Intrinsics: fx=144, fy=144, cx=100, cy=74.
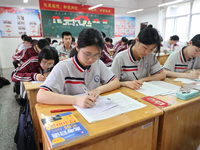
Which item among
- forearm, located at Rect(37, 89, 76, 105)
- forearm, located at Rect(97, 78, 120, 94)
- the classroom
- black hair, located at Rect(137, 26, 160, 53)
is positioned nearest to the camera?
the classroom

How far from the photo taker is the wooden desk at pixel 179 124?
956mm

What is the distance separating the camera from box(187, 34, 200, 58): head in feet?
5.42

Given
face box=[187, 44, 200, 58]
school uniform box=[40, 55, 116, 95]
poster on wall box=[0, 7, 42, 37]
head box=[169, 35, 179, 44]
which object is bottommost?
school uniform box=[40, 55, 116, 95]

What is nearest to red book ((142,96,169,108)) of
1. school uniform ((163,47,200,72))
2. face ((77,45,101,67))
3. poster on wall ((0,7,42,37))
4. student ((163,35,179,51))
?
face ((77,45,101,67))

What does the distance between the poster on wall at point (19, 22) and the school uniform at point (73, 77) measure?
5.54 m

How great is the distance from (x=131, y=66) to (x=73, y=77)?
0.69 meters

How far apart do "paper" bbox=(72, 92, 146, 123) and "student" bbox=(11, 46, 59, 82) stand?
0.96m

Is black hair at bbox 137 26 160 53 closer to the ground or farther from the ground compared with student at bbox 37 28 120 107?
farther from the ground

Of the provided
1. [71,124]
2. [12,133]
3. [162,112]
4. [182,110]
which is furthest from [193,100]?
[12,133]

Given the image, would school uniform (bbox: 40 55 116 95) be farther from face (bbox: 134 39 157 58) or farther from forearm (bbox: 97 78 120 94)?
face (bbox: 134 39 157 58)

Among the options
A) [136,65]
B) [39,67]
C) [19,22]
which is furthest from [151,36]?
[19,22]

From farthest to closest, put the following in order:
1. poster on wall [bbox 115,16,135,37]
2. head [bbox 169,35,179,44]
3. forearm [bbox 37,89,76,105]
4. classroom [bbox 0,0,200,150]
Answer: poster on wall [bbox 115,16,135,37] → head [bbox 169,35,179,44] → forearm [bbox 37,89,76,105] → classroom [bbox 0,0,200,150]

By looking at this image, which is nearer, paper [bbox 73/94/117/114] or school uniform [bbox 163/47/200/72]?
paper [bbox 73/94/117/114]

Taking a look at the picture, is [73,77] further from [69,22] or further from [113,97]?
[69,22]
